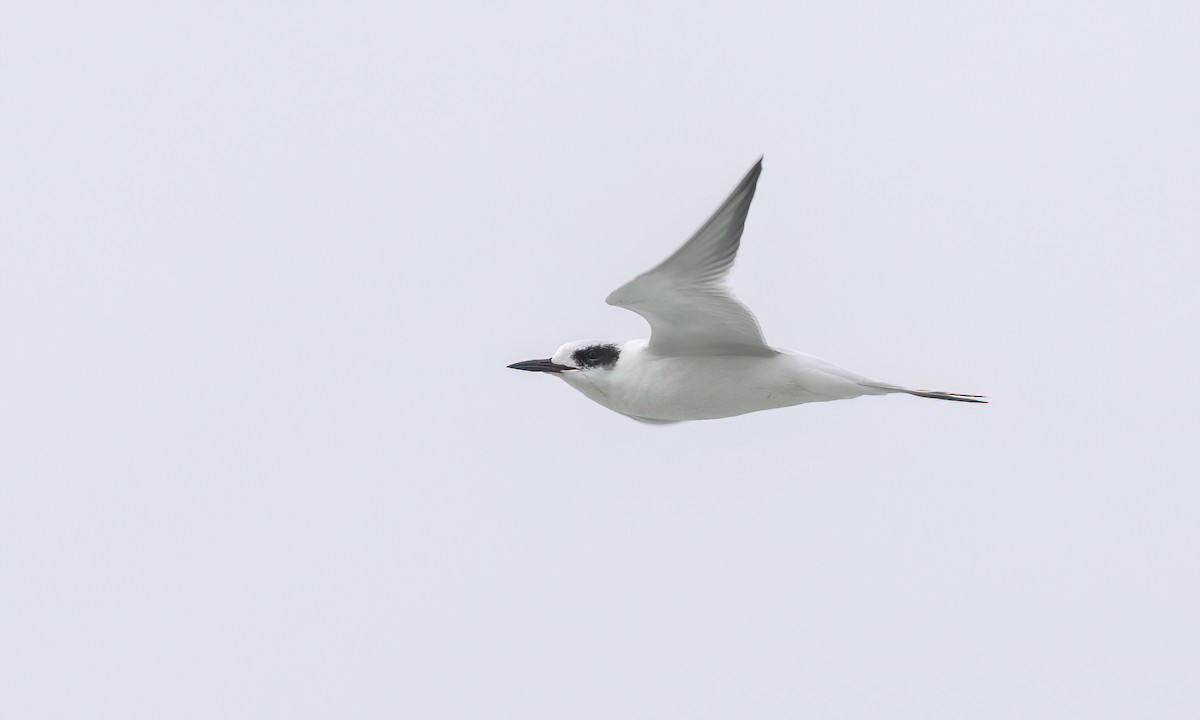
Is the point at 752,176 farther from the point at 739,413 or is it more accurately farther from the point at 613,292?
the point at 739,413

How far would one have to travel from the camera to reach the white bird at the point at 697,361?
809cm

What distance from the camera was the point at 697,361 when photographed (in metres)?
8.94

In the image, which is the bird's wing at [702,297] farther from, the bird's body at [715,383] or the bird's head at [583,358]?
the bird's head at [583,358]

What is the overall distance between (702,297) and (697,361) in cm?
73

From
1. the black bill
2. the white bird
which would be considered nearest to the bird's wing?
the white bird

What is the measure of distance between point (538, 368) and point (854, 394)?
6.83ft

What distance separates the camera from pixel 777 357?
29.0 ft

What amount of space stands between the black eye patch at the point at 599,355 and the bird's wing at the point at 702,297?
35 centimetres

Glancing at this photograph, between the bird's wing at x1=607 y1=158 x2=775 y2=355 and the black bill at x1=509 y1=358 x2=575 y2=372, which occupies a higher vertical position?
the bird's wing at x1=607 y1=158 x2=775 y2=355

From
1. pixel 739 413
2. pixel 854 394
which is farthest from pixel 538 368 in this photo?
pixel 854 394

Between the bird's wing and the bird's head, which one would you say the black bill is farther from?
the bird's wing

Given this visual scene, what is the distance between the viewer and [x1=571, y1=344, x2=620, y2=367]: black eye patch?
933 cm

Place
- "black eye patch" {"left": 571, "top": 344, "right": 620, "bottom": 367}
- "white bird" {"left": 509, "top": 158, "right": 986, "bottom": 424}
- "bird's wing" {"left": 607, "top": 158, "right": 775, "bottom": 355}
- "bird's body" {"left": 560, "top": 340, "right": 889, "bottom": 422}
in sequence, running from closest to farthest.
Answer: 1. "bird's wing" {"left": 607, "top": 158, "right": 775, "bottom": 355}
2. "white bird" {"left": 509, "top": 158, "right": 986, "bottom": 424}
3. "bird's body" {"left": 560, "top": 340, "right": 889, "bottom": 422}
4. "black eye patch" {"left": 571, "top": 344, "right": 620, "bottom": 367}

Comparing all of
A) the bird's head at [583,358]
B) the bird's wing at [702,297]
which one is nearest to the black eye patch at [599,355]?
the bird's head at [583,358]
